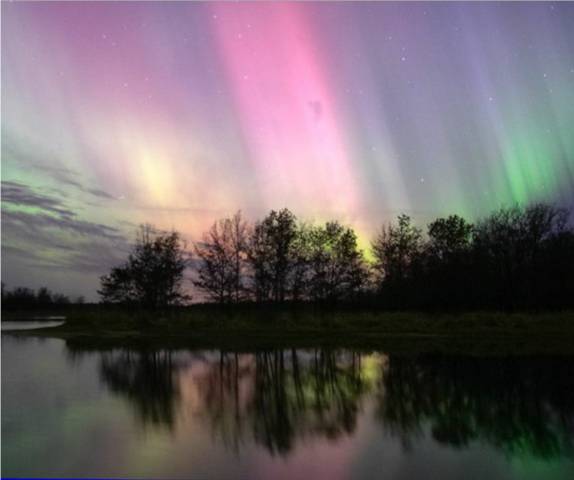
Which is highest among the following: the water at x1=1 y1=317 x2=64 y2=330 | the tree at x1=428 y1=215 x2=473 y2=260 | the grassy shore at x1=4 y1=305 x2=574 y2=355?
the tree at x1=428 y1=215 x2=473 y2=260

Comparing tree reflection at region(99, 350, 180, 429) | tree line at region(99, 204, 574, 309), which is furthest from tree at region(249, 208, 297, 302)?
tree reflection at region(99, 350, 180, 429)

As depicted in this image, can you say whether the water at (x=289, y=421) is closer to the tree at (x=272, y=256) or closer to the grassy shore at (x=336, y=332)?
the grassy shore at (x=336, y=332)

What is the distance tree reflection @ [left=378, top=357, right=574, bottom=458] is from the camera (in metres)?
10.2

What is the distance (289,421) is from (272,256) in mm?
48065

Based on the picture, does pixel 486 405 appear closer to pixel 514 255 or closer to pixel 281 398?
pixel 281 398

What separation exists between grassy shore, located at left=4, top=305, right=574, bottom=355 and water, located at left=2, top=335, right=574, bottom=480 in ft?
35.2

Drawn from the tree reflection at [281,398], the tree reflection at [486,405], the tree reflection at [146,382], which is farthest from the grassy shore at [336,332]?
the tree reflection at [486,405]

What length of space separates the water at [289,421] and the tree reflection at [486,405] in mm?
38

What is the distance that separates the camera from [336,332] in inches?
1505

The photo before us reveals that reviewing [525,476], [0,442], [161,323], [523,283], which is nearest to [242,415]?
[0,442]

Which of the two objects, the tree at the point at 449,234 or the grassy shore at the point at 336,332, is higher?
the tree at the point at 449,234

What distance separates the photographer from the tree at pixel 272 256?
2301 inches

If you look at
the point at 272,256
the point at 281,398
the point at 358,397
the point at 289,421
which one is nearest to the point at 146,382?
the point at 281,398

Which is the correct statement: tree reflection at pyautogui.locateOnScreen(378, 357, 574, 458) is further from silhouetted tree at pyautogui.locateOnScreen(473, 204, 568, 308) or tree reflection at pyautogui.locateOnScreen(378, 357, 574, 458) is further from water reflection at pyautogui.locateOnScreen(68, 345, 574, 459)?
silhouetted tree at pyautogui.locateOnScreen(473, 204, 568, 308)
